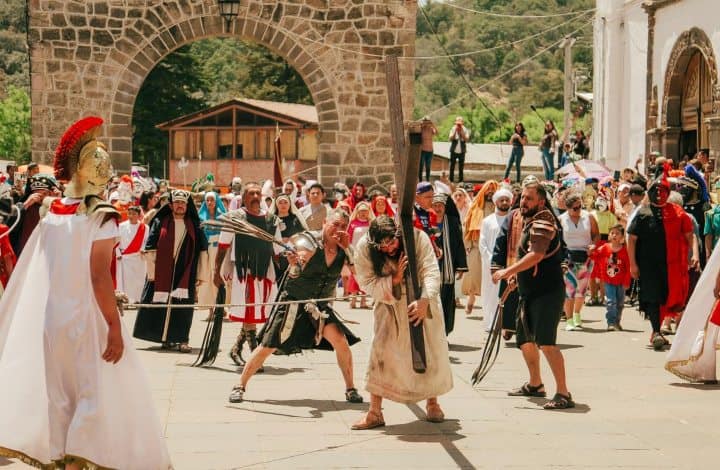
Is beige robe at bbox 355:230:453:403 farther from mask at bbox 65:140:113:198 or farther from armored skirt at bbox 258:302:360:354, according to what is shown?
mask at bbox 65:140:113:198

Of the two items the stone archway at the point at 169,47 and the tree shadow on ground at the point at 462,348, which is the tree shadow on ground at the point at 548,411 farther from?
the stone archway at the point at 169,47

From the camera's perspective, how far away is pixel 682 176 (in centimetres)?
1634

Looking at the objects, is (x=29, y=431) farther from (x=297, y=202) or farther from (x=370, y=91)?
(x=370, y=91)

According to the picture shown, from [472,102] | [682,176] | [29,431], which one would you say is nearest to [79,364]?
[29,431]

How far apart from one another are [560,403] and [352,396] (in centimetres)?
148

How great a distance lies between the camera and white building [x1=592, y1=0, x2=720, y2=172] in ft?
84.7

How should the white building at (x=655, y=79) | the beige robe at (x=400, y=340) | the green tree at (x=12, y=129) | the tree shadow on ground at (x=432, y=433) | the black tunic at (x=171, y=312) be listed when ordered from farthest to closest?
the green tree at (x=12, y=129) < the white building at (x=655, y=79) < the black tunic at (x=171, y=312) < the beige robe at (x=400, y=340) < the tree shadow on ground at (x=432, y=433)

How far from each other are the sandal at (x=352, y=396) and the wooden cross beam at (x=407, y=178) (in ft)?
4.19

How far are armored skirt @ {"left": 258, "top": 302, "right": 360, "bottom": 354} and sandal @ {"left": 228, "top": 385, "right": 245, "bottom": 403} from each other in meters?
0.36

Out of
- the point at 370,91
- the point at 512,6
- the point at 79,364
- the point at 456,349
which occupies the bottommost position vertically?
the point at 456,349

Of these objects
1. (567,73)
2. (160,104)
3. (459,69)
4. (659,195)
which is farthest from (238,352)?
(459,69)

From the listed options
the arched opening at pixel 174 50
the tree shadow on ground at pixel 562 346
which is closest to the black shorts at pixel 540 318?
the tree shadow on ground at pixel 562 346

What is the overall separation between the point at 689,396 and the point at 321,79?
57.7 ft

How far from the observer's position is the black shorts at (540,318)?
920 centimetres
